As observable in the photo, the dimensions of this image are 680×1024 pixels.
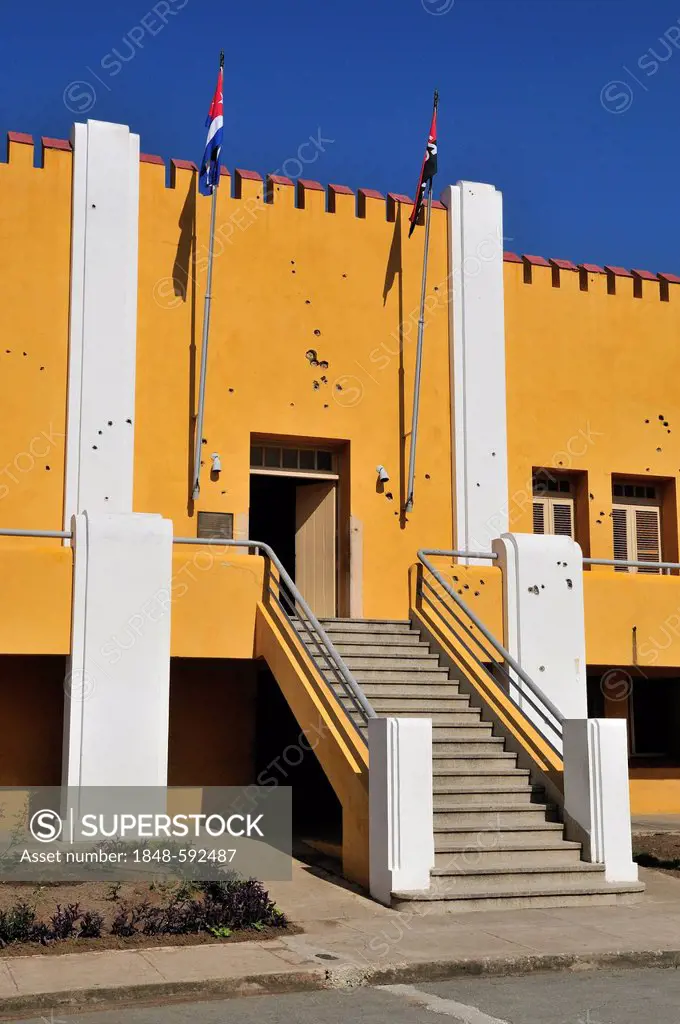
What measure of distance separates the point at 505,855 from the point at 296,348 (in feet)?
25.9

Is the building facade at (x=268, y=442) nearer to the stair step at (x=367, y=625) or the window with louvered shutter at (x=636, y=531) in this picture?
the window with louvered shutter at (x=636, y=531)

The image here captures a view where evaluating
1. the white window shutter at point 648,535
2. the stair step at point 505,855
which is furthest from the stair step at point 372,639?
the white window shutter at point 648,535

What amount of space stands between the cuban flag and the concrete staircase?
5944 millimetres

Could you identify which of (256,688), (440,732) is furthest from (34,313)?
(440,732)

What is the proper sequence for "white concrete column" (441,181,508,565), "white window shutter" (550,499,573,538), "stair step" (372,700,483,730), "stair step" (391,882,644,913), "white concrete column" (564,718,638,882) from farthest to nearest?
"white window shutter" (550,499,573,538) < "white concrete column" (441,181,508,565) < "stair step" (372,700,483,730) < "white concrete column" (564,718,638,882) < "stair step" (391,882,644,913)

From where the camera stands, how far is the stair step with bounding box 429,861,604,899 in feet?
32.4

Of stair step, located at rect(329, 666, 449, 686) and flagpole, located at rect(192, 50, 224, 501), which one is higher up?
flagpole, located at rect(192, 50, 224, 501)

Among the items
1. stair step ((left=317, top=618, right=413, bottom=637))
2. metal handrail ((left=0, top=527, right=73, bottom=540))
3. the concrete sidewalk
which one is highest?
metal handrail ((left=0, top=527, right=73, bottom=540))

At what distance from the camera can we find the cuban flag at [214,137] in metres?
14.5

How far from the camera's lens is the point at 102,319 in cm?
1482

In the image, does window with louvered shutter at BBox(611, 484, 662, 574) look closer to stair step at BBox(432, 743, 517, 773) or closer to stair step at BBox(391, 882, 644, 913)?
stair step at BBox(432, 743, 517, 773)

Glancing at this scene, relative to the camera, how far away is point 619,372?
691 inches

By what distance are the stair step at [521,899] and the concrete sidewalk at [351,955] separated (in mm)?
108

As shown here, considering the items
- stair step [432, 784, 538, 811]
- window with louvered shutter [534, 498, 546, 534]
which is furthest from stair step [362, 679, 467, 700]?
window with louvered shutter [534, 498, 546, 534]
